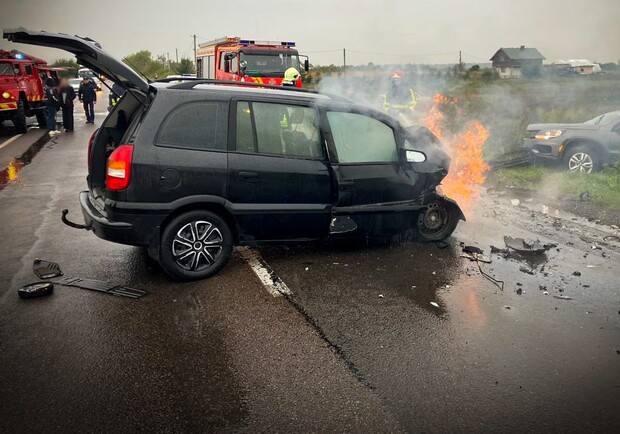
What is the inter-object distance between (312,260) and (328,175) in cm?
99

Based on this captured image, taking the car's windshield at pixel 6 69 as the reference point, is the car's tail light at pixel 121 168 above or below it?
below

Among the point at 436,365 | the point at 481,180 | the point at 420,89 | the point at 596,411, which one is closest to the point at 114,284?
the point at 436,365

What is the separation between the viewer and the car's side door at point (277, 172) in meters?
4.86

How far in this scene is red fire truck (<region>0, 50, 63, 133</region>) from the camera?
16422 mm

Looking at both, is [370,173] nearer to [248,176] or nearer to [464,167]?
[248,176]

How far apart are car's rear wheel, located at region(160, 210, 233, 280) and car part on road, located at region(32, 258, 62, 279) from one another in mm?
1144

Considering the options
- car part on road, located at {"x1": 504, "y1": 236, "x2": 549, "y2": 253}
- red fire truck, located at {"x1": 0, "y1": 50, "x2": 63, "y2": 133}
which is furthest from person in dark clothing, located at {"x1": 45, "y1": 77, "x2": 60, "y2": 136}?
car part on road, located at {"x1": 504, "y1": 236, "x2": 549, "y2": 253}

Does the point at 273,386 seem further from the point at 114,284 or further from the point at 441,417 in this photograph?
the point at 114,284

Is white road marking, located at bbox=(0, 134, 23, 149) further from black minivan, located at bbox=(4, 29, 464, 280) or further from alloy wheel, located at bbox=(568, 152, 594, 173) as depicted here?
alloy wheel, located at bbox=(568, 152, 594, 173)

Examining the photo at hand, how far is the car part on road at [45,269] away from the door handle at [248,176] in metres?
2.05

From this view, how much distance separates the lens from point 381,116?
5594 millimetres

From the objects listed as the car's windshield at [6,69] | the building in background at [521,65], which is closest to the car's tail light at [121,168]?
the building in background at [521,65]

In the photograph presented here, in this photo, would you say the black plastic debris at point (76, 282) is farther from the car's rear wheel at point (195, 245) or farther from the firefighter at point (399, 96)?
the firefighter at point (399, 96)

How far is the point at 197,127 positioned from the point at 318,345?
2.34 meters
